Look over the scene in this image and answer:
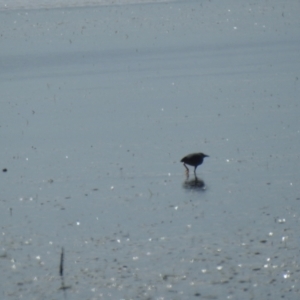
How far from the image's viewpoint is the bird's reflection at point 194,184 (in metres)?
12.1

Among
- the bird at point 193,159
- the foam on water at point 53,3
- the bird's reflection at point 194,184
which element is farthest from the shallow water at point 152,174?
the foam on water at point 53,3

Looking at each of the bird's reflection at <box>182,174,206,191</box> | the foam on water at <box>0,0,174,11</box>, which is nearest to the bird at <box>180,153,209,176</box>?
the bird's reflection at <box>182,174,206,191</box>

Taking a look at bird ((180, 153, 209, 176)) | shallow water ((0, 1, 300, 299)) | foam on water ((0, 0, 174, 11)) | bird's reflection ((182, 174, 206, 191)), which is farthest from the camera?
foam on water ((0, 0, 174, 11))

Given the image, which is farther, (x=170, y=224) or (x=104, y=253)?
(x=170, y=224)

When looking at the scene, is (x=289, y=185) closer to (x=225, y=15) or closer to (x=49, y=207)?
(x=49, y=207)

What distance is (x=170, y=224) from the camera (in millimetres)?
10531

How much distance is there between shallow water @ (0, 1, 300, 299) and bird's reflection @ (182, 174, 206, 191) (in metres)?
0.02

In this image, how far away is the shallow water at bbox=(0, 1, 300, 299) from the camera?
29.4ft

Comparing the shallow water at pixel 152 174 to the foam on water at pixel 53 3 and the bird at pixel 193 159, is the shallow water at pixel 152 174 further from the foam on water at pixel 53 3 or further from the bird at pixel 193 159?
the foam on water at pixel 53 3

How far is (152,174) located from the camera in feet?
42.2

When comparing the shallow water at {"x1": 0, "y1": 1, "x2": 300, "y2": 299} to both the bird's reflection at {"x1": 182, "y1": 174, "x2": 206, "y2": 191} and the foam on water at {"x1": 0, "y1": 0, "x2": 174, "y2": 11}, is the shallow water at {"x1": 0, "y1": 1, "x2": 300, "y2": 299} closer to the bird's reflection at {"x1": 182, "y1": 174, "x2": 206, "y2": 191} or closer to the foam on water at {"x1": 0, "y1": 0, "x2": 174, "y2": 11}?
the bird's reflection at {"x1": 182, "y1": 174, "x2": 206, "y2": 191}

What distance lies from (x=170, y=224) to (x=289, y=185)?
7.57ft

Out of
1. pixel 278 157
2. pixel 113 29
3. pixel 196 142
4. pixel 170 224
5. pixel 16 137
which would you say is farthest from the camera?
pixel 113 29

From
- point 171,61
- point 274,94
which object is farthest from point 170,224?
point 171,61
